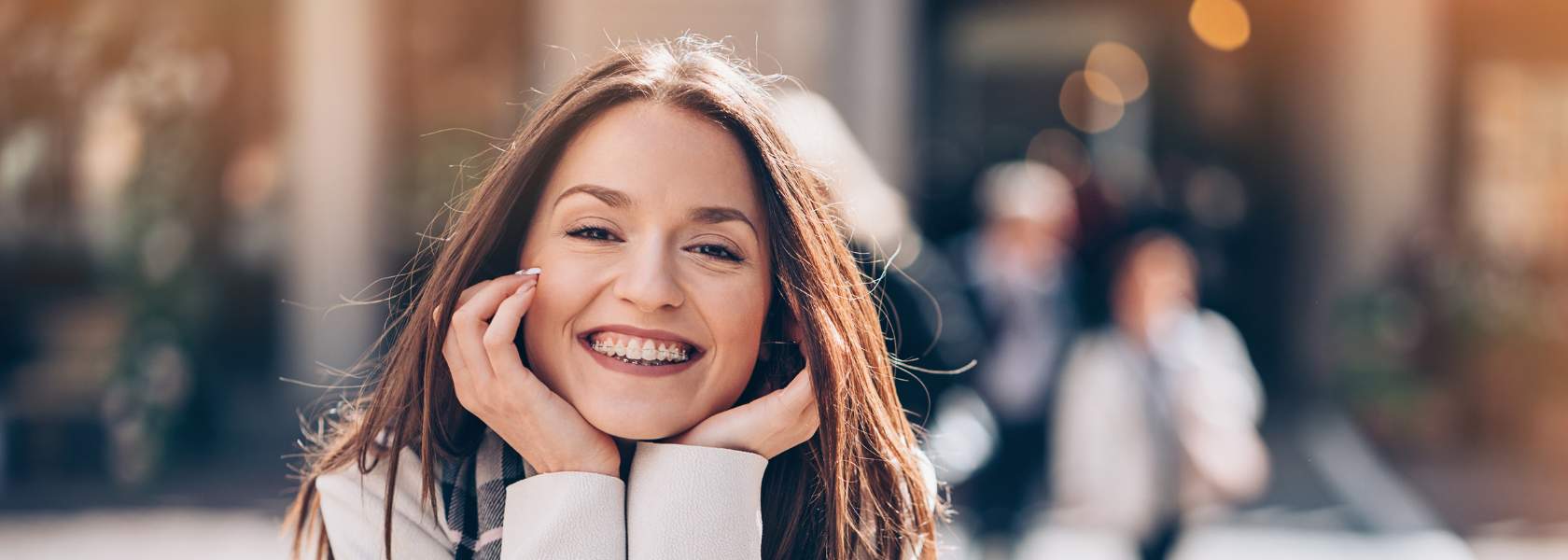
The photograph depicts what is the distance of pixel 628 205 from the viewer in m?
1.48

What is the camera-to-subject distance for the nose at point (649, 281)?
56.9 inches

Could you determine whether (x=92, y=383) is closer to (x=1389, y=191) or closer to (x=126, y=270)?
(x=126, y=270)

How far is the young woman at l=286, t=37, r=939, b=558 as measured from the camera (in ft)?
4.86

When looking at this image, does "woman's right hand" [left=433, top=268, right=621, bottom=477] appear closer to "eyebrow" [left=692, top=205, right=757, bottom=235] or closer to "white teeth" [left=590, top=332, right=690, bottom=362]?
"white teeth" [left=590, top=332, right=690, bottom=362]

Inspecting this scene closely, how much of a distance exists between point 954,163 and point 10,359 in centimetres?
598

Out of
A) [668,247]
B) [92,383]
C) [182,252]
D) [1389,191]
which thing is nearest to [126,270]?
[182,252]

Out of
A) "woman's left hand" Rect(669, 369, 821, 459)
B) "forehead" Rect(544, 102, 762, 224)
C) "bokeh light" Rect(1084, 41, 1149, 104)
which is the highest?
"forehead" Rect(544, 102, 762, 224)

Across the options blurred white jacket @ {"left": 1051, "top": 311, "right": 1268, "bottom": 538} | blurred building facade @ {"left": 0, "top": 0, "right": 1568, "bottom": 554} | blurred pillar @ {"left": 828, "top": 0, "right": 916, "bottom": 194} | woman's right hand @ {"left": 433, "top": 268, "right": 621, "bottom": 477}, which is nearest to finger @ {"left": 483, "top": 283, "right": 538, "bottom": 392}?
woman's right hand @ {"left": 433, "top": 268, "right": 621, "bottom": 477}

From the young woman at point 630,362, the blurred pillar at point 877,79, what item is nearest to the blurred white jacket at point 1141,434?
the young woman at point 630,362

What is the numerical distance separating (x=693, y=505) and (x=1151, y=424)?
8.93ft

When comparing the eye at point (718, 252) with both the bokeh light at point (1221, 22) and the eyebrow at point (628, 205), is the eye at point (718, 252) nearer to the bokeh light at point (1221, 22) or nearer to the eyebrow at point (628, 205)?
the eyebrow at point (628, 205)

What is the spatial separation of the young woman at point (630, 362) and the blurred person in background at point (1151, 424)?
2433mm

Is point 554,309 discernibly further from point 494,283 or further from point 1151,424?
point 1151,424

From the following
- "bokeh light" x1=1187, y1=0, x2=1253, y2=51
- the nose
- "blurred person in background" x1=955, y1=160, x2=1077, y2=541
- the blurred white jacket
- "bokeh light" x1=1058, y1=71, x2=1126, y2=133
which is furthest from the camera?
"bokeh light" x1=1058, y1=71, x2=1126, y2=133
